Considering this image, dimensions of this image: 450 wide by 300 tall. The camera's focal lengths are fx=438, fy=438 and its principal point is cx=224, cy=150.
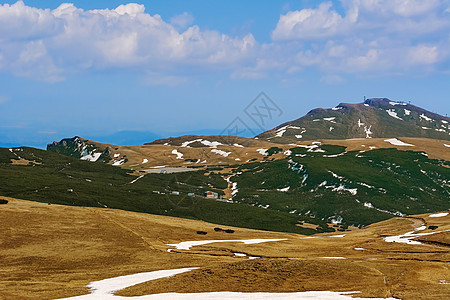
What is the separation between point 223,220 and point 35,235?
87.1 metres

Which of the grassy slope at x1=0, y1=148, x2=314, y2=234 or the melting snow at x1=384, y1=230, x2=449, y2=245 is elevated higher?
the grassy slope at x1=0, y1=148, x2=314, y2=234

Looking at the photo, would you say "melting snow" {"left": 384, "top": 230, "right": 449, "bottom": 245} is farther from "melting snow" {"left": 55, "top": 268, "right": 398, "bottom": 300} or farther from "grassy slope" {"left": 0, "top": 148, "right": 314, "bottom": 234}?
"grassy slope" {"left": 0, "top": 148, "right": 314, "bottom": 234}

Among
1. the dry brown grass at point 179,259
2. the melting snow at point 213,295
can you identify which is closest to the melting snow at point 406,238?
the dry brown grass at point 179,259

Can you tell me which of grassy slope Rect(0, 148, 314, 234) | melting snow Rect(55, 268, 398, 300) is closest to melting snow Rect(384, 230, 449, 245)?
melting snow Rect(55, 268, 398, 300)

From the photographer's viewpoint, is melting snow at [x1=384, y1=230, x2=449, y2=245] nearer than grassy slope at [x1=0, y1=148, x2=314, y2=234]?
Yes

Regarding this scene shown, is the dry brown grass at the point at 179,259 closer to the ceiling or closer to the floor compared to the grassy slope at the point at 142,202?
closer to the floor

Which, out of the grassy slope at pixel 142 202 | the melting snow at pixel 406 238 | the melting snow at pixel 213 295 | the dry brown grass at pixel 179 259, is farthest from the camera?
the grassy slope at pixel 142 202

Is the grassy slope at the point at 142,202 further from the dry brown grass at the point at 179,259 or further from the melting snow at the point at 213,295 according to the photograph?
the melting snow at the point at 213,295

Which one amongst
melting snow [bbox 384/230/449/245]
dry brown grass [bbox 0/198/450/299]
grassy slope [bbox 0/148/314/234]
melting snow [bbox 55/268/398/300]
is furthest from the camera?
grassy slope [bbox 0/148/314/234]

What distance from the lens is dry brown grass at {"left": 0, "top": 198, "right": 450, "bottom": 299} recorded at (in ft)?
137

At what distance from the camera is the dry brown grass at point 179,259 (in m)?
41.8

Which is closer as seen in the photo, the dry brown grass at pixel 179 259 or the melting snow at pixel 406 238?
the dry brown grass at pixel 179 259

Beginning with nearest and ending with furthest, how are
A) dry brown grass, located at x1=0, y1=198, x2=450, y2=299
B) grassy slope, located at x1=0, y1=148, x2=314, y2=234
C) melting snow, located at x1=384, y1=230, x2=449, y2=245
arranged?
dry brown grass, located at x1=0, y1=198, x2=450, y2=299
melting snow, located at x1=384, y1=230, x2=449, y2=245
grassy slope, located at x1=0, y1=148, x2=314, y2=234

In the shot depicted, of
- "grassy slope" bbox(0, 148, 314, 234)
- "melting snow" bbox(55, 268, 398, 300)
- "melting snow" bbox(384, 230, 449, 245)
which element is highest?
"grassy slope" bbox(0, 148, 314, 234)
